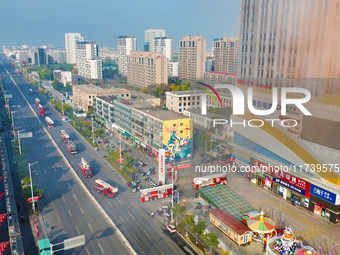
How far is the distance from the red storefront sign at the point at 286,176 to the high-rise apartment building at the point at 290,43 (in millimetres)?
7280

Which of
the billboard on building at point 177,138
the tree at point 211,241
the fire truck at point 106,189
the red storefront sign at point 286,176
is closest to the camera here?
the tree at point 211,241

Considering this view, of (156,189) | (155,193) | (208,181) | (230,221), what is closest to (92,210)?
(155,193)

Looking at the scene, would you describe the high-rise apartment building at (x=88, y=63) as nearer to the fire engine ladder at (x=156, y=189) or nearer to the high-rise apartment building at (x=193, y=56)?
the high-rise apartment building at (x=193, y=56)

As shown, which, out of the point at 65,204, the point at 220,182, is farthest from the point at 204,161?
the point at 65,204

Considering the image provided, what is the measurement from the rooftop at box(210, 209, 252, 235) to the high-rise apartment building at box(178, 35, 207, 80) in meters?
66.7

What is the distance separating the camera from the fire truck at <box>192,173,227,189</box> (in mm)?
29344

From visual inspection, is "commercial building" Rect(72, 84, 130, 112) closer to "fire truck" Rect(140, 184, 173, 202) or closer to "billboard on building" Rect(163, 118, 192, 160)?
"billboard on building" Rect(163, 118, 192, 160)

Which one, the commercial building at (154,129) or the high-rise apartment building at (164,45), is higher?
the high-rise apartment building at (164,45)

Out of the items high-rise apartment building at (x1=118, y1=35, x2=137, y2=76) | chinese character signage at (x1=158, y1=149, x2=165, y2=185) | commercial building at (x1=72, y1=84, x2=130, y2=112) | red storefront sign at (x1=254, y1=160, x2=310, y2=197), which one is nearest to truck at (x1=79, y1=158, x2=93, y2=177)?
chinese character signage at (x1=158, y1=149, x2=165, y2=185)

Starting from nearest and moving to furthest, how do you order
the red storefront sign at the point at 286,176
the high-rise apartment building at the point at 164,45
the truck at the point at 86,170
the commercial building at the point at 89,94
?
1. the red storefront sign at the point at 286,176
2. the truck at the point at 86,170
3. the commercial building at the point at 89,94
4. the high-rise apartment building at the point at 164,45

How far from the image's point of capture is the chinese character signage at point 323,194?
2096 centimetres

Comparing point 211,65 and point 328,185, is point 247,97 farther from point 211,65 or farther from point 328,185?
point 211,65

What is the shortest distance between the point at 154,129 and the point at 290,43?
20273 millimetres

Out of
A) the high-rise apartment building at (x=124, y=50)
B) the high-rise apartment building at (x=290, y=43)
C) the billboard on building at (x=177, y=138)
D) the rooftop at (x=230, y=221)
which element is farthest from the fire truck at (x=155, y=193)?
the high-rise apartment building at (x=124, y=50)
